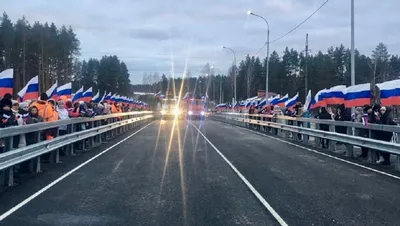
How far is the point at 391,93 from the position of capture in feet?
66.4

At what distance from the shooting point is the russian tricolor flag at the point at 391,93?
19719 millimetres

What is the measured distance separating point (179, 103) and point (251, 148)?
175ft

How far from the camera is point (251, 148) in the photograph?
1775cm

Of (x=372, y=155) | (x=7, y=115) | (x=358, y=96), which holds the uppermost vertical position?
(x=358, y=96)

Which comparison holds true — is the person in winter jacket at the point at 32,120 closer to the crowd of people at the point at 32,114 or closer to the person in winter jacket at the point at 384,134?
the crowd of people at the point at 32,114

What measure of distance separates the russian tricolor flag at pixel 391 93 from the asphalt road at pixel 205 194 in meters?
7.24

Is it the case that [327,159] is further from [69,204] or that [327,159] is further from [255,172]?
[69,204]

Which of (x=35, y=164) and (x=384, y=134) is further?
(x=384, y=134)

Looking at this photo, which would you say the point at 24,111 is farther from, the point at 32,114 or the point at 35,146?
the point at 35,146

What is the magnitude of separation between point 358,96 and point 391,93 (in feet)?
4.41

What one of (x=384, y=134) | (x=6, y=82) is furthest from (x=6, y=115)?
(x=384, y=134)

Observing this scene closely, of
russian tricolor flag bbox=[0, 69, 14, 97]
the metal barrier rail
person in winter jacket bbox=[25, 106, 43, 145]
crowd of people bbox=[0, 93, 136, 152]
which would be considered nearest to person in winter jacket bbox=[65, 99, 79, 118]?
crowd of people bbox=[0, 93, 136, 152]

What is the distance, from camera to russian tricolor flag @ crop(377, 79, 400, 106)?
19719mm

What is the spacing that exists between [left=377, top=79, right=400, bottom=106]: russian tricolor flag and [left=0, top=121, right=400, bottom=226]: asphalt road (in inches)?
285
